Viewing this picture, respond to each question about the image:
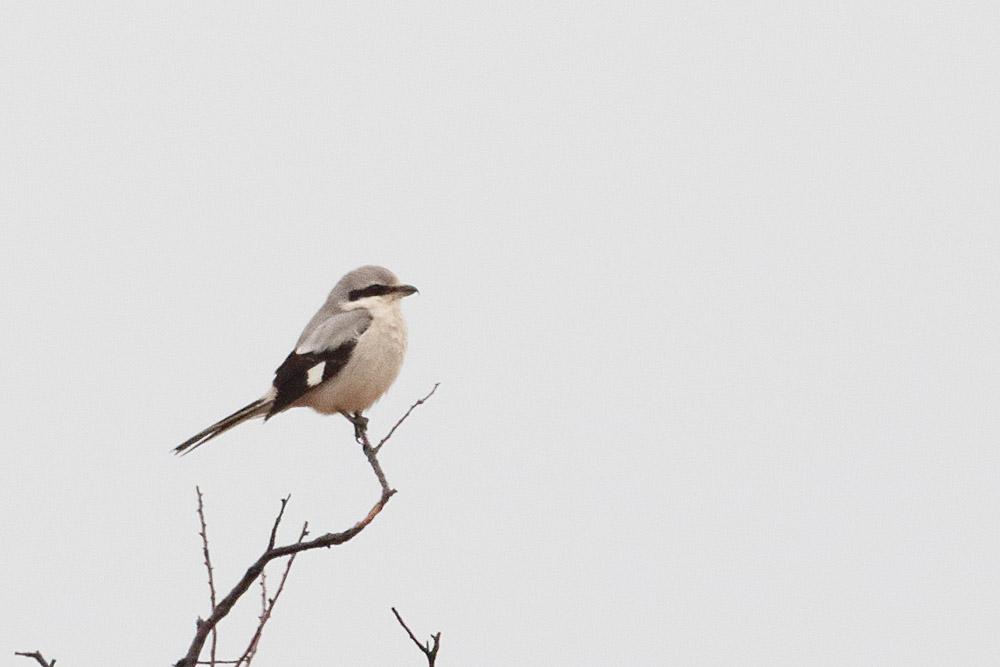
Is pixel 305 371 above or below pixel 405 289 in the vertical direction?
below

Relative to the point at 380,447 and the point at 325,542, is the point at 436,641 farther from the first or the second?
the point at 380,447

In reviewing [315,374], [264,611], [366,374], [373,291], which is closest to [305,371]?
[315,374]

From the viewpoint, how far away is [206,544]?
3.12 metres

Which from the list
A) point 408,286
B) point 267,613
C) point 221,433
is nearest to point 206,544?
point 267,613

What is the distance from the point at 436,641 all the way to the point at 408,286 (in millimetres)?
4209

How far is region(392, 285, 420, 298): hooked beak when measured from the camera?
6.33 m

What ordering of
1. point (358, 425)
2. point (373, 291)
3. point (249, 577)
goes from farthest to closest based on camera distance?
point (373, 291) < point (358, 425) < point (249, 577)

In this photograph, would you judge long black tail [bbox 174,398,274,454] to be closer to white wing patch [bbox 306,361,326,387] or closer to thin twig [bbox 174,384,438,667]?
white wing patch [bbox 306,361,326,387]

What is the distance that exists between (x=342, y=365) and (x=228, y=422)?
583 millimetres

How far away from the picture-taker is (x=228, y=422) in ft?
19.1

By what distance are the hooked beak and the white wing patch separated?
0.61 m

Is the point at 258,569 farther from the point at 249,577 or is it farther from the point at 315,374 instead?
the point at 315,374

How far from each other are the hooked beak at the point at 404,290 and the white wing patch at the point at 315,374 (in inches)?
23.9

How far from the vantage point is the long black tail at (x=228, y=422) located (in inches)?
221
